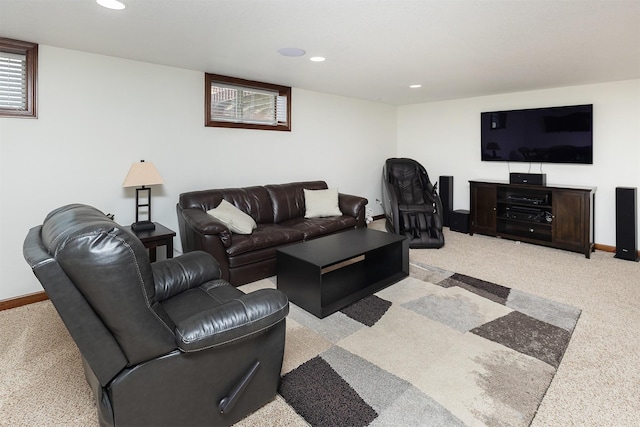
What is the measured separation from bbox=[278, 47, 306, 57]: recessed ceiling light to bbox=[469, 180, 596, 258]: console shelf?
334 centimetres

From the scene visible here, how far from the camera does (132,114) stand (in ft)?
11.7

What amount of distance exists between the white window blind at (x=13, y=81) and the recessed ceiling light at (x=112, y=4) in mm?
1332

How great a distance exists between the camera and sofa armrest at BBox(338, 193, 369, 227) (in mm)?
4684

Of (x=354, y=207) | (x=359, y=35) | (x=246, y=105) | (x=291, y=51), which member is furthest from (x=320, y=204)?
(x=359, y=35)

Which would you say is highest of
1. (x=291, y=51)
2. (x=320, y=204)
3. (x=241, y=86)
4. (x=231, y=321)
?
(x=241, y=86)

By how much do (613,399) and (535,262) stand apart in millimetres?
2501

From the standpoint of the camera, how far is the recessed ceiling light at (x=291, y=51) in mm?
3119

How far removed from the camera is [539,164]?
16.6 feet

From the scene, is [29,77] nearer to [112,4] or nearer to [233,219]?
[112,4]

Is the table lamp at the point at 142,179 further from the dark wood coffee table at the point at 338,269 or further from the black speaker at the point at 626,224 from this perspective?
the black speaker at the point at 626,224

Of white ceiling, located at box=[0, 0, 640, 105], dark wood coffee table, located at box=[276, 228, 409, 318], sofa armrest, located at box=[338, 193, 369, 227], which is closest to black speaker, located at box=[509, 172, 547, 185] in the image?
white ceiling, located at box=[0, 0, 640, 105]

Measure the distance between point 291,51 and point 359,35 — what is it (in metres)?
0.71

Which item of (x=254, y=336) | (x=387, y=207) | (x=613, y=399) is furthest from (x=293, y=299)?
(x=387, y=207)

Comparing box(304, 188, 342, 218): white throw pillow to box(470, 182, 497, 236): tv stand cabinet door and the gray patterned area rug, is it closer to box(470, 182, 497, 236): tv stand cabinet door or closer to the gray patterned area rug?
the gray patterned area rug
